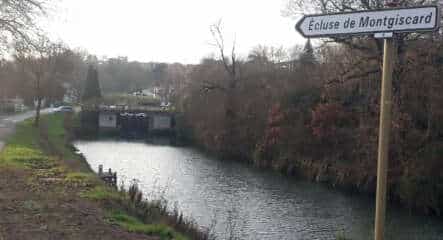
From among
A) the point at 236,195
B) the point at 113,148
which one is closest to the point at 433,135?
the point at 236,195

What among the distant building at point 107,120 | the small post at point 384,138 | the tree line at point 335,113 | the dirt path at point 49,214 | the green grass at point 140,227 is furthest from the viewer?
the distant building at point 107,120

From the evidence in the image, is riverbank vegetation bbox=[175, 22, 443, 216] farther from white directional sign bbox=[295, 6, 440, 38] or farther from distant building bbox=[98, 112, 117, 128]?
white directional sign bbox=[295, 6, 440, 38]

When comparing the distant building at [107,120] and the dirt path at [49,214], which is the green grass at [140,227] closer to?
the dirt path at [49,214]

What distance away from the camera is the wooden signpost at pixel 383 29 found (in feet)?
13.3

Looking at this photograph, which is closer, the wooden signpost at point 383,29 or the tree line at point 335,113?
the wooden signpost at point 383,29

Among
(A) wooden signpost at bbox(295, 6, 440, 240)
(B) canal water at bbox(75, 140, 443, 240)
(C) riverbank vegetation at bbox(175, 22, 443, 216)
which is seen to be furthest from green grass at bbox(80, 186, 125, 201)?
(C) riverbank vegetation at bbox(175, 22, 443, 216)

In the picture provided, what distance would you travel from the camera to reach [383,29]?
4.25m

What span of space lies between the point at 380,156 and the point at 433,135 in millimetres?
18917

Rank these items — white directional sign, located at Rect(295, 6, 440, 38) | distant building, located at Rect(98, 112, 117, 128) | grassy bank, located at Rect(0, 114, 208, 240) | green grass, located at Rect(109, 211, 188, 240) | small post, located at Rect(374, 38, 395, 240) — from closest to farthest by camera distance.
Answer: white directional sign, located at Rect(295, 6, 440, 38) → small post, located at Rect(374, 38, 395, 240) → green grass, located at Rect(109, 211, 188, 240) → grassy bank, located at Rect(0, 114, 208, 240) → distant building, located at Rect(98, 112, 117, 128)

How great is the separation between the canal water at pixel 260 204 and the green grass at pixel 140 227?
316 centimetres

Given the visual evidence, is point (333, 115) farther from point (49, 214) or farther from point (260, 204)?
point (49, 214)

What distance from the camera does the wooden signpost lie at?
4.06 metres

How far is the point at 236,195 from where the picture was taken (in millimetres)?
22062

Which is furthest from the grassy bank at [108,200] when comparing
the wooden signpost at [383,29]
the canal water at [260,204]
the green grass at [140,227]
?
the wooden signpost at [383,29]
